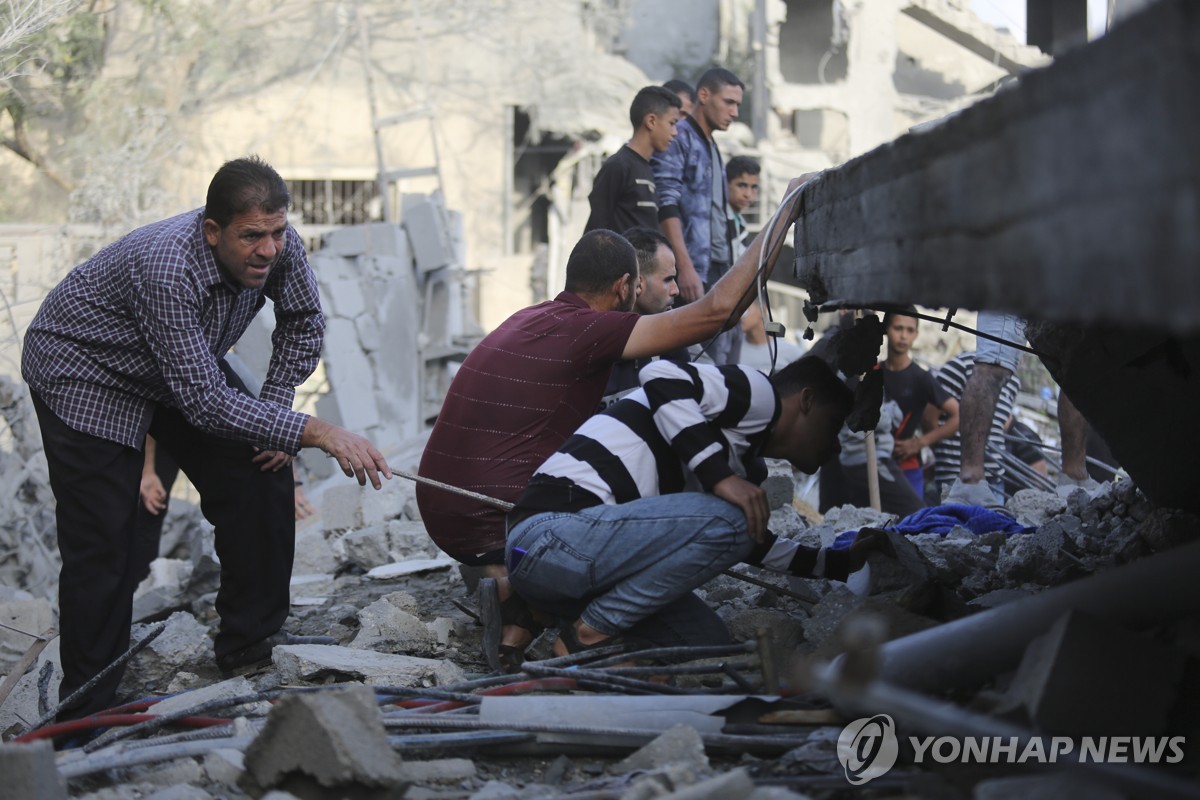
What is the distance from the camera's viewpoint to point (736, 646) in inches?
135

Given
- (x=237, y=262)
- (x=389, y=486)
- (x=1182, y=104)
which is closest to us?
(x=1182, y=104)

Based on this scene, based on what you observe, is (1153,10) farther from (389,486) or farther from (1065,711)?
(389,486)

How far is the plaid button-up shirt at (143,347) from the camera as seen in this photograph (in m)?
3.93

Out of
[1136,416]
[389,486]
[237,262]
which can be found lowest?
[389,486]

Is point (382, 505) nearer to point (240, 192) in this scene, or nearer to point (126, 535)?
point (126, 535)

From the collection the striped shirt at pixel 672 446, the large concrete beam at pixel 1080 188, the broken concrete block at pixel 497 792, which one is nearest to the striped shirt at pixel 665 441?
the striped shirt at pixel 672 446

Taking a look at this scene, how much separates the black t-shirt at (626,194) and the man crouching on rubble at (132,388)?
249 cm

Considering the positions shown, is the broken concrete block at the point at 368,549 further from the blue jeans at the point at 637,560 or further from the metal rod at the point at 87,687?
the blue jeans at the point at 637,560

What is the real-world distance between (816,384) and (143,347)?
7.29ft

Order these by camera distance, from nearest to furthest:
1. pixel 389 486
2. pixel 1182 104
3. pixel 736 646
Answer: pixel 1182 104 → pixel 736 646 → pixel 389 486

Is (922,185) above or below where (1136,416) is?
above

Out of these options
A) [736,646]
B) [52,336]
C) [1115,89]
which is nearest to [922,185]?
[1115,89]

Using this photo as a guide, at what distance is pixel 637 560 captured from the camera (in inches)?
137

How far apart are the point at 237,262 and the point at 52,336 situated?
2.19 ft
